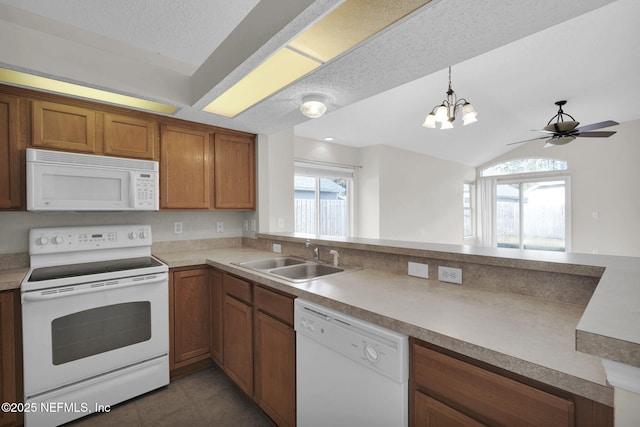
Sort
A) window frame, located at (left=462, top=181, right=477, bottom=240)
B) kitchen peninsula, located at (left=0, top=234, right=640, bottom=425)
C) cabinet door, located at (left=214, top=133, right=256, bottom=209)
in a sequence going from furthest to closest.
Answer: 1. window frame, located at (left=462, top=181, right=477, bottom=240)
2. cabinet door, located at (left=214, top=133, right=256, bottom=209)
3. kitchen peninsula, located at (left=0, top=234, right=640, bottom=425)

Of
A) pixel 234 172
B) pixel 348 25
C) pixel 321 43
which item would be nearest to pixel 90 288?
pixel 234 172

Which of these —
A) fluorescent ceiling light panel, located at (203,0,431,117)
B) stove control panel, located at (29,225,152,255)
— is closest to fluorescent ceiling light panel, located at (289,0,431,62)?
fluorescent ceiling light panel, located at (203,0,431,117)

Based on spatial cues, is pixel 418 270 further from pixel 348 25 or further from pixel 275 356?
pixel 348 25

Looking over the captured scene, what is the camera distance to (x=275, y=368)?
166 cm

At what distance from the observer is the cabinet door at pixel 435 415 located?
0.90 m

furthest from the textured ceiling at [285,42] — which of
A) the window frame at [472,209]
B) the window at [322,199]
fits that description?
the window frame at [472,209]

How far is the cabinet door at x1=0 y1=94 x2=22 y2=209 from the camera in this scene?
1.86 meters

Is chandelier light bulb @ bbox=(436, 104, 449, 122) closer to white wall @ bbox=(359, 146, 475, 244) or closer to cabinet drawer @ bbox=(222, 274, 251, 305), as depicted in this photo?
white wall @ bbox=(359, 146, 475, 244)

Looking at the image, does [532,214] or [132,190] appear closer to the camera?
[132,190]

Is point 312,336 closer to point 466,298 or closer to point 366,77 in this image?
point 466,298

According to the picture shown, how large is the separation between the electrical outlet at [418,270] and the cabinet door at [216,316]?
1456 millimetres

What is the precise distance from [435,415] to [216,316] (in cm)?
186

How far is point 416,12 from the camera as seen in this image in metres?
1.13

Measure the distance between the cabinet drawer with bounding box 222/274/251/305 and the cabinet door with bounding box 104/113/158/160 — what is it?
1.24 m
